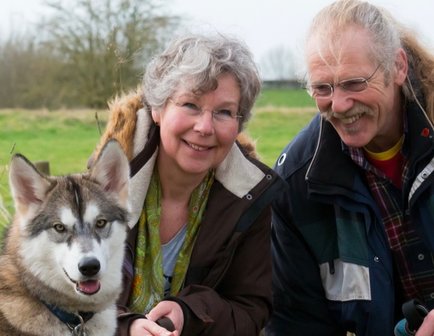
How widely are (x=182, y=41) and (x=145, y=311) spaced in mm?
1437

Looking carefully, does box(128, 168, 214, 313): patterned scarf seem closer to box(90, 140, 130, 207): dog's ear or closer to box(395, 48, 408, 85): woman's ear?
box(90, 140, 130, 207): dog's ear

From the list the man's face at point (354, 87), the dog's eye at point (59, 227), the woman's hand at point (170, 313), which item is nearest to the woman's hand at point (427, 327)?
the man's face at point (354, 87)

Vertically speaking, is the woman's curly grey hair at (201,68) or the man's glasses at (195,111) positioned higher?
the woman's curly grey hair at (201,68)

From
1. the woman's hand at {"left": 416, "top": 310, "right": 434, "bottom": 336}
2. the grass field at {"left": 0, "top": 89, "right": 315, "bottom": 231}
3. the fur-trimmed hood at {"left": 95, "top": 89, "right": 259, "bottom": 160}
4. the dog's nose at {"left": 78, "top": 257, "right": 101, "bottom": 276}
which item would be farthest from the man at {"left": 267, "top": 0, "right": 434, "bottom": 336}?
the grass field at {"left": 0, "top": 89, "right": 315, "bottom": 231}

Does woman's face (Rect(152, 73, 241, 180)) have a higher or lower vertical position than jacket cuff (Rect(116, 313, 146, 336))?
higher

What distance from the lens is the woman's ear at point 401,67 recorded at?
3.68m

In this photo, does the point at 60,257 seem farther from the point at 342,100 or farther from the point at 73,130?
the point at 73,130

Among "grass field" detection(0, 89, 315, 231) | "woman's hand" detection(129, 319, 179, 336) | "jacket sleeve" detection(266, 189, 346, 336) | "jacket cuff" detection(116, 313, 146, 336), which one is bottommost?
"grass field" detection(0, 89, 315, 231)

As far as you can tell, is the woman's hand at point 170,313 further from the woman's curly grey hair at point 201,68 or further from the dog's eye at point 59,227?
the woman's curly grey hair at point 201,68

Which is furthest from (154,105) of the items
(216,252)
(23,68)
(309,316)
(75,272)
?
(23,68)

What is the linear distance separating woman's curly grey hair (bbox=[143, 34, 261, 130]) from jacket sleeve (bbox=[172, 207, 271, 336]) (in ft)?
2.10

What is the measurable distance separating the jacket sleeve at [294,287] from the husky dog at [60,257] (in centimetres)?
126

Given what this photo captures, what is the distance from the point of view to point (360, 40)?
3.55 metres

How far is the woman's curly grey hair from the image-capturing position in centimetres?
348
